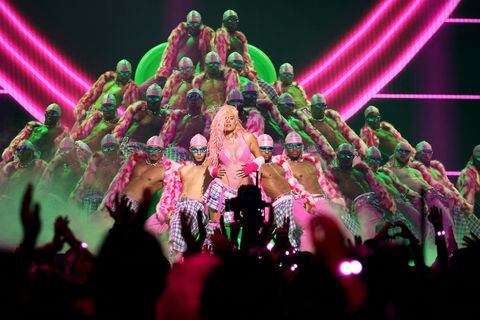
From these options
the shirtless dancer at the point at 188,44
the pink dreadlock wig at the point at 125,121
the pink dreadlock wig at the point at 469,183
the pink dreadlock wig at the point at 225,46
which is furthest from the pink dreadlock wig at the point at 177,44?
the pink dreadlock wig at the point at 469,183

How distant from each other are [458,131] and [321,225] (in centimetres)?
1058

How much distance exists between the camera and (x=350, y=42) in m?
11.6

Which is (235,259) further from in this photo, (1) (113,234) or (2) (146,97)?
(2) (146,97)

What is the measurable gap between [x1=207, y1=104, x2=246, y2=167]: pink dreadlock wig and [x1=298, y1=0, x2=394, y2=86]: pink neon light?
8.34 feet

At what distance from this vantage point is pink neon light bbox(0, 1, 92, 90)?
11.0 m

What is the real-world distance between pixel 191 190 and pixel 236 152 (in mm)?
887

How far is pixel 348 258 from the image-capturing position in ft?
5.36

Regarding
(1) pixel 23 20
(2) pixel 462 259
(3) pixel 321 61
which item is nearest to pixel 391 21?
(3) pixel 321 61

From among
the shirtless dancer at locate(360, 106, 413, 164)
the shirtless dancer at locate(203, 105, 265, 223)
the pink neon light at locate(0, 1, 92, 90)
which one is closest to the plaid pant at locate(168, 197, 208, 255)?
the shirtless dancer at locate(203, 105, 265, 223)

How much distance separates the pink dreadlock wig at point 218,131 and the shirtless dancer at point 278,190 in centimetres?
61

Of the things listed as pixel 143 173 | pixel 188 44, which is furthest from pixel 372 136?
pixel 143 173

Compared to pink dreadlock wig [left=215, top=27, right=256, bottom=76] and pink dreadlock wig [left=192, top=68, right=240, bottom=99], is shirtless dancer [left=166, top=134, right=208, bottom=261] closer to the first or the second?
pink dreadlock wig [left=192, top=68, right=240, bottom=99]

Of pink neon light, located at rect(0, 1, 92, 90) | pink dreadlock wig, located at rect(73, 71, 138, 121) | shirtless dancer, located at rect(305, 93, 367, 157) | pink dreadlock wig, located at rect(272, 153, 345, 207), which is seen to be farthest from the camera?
pink neon light, located at rect(0, 1, 92, 90)

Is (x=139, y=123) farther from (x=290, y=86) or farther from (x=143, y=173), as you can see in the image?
(x=290, y=86)
